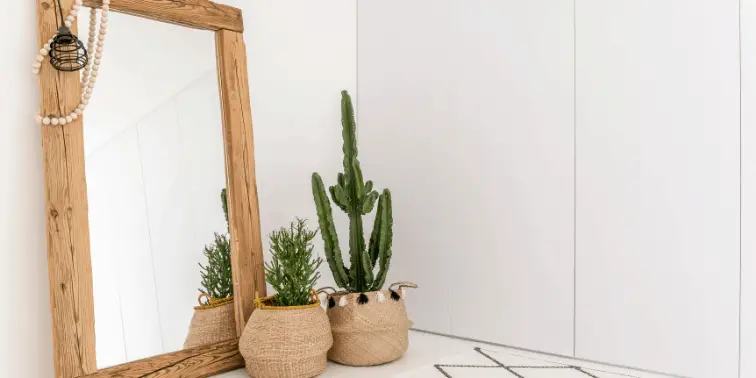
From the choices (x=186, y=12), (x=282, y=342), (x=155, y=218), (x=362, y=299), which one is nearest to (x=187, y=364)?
(x=282, y=342)

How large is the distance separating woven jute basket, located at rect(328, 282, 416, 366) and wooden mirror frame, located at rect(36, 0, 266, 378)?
0.73 ft

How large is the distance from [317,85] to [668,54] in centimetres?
106

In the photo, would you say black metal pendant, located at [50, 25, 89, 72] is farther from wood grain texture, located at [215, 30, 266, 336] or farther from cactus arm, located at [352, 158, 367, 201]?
cactus arm, located at [352, 158, 367, 201]

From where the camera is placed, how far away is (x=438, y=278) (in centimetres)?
200

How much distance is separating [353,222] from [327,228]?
79 millimetres

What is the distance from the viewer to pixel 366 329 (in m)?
1.61

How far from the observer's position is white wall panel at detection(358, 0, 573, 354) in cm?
176

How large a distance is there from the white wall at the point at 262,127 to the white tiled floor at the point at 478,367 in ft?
1.54

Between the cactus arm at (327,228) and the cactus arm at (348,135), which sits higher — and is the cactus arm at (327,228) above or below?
below

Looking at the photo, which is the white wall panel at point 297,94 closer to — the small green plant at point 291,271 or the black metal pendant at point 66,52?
the small green plant at point 291,271

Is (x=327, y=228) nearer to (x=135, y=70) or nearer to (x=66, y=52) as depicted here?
(x=135, y=70)

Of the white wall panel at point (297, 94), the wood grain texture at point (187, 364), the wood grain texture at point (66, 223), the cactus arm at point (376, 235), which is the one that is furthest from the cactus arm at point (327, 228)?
the wood grain texture at point (66, 223)

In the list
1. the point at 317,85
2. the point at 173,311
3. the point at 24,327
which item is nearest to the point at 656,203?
the point at 317,85

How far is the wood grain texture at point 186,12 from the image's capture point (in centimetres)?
140
